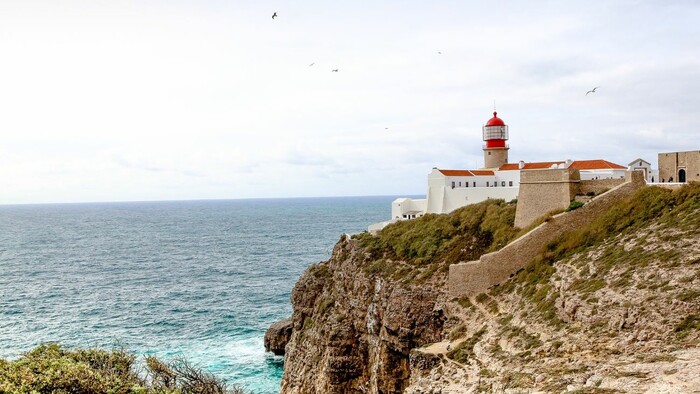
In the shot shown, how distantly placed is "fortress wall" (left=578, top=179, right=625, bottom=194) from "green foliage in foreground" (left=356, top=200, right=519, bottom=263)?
5.55 meters

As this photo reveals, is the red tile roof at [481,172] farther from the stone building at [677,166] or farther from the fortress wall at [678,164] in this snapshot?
the stone building at [677,166]

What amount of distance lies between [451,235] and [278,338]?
65.0 feet

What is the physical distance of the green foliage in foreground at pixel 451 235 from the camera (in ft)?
131

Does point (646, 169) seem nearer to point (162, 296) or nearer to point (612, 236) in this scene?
point (612, 236)

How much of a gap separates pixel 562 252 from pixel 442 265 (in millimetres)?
8639

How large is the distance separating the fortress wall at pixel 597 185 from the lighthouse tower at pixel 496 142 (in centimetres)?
1993

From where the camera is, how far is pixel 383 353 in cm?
3491

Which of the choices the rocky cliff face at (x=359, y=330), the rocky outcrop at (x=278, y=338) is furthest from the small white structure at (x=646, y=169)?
the rocky outcrop at (x=278, y=338)

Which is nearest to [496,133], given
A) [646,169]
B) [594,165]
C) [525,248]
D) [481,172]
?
[481,172]

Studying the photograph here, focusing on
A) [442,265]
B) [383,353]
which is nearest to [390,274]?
[442,265]

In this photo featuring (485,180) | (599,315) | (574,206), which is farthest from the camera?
(485,180)

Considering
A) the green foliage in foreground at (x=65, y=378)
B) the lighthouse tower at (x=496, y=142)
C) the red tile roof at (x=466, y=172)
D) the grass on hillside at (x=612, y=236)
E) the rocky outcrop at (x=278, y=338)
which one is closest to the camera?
the green foliage in foreground at (x=65, y=378)

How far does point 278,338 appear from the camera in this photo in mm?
51156

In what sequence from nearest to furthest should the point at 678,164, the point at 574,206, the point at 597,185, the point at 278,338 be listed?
the point at 574,206 → the point at 597,185 → the point at 678,164 → the point at 278,338
